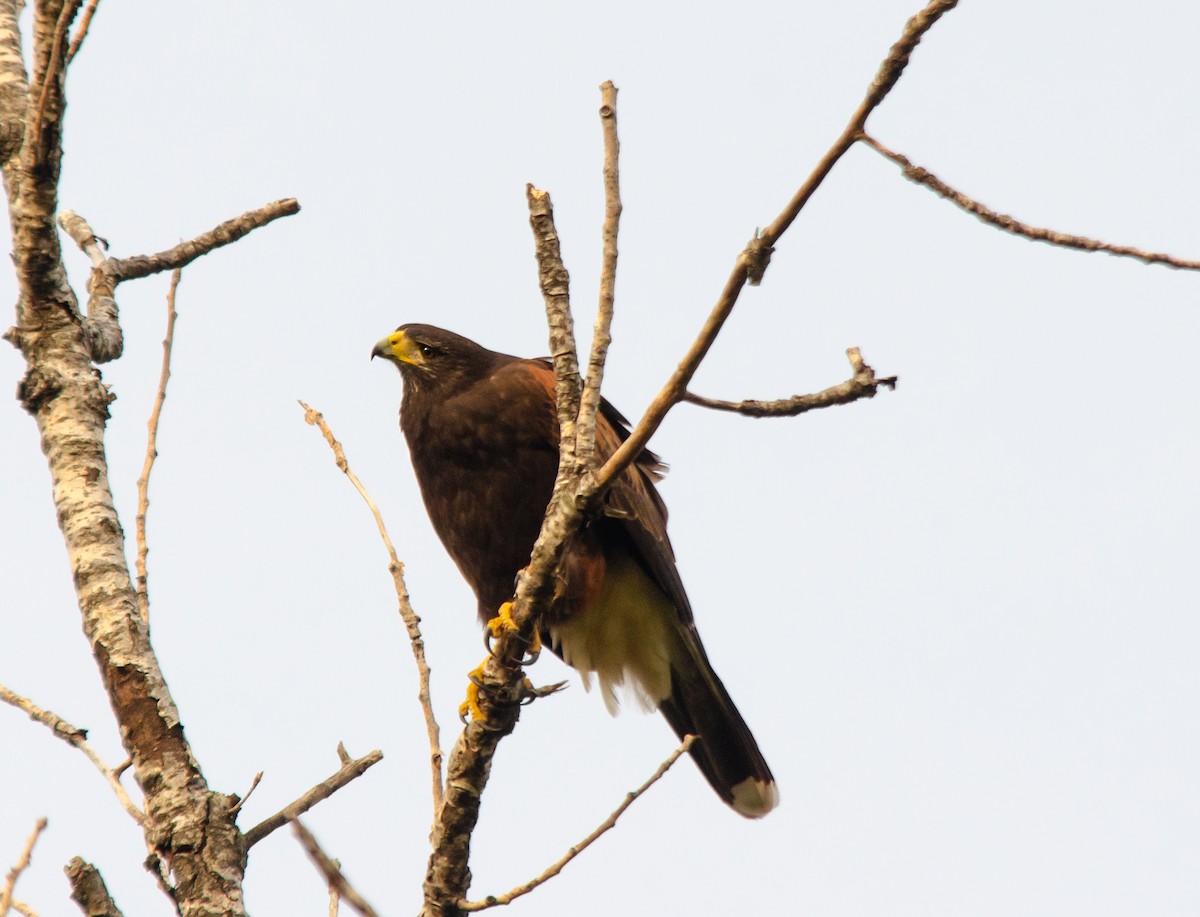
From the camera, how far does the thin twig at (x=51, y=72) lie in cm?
271

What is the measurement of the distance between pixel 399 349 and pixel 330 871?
4.14 meters

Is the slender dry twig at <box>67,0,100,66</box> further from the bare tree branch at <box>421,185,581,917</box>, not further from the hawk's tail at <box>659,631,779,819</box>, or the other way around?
the hawk's tail at <box>659,631,779,819</box>

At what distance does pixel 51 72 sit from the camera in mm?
2828

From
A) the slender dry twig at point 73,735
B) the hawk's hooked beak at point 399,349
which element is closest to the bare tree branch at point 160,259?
the slender dry twig at point 73,735

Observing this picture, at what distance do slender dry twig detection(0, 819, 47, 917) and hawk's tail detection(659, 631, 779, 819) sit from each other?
10.1 ft

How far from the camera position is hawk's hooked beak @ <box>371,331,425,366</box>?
5.51 m

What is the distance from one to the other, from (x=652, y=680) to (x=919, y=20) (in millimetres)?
3706

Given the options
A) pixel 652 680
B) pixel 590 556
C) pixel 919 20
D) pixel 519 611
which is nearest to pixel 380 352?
pixel 590 556

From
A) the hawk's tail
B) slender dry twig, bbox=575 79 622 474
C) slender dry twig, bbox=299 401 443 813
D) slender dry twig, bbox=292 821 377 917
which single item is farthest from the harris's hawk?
slender dry twig, bbox=292 821 377 917

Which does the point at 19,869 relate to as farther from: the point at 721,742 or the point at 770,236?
the point at 721,742

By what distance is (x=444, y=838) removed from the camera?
10.2ft

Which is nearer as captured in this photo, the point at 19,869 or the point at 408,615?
the point at 19,869

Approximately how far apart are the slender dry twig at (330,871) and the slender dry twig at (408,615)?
4.59 ft

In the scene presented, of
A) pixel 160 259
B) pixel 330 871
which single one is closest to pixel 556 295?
pixel 160 259
